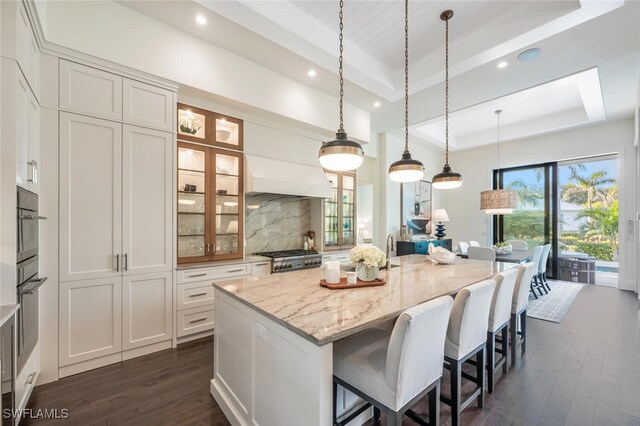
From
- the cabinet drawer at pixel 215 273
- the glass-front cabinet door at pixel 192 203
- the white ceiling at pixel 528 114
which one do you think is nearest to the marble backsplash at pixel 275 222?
the cabinet drawer at pixel 215 273

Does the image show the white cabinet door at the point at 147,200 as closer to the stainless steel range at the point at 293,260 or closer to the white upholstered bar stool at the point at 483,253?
the stainless steel range at the point at 293,260

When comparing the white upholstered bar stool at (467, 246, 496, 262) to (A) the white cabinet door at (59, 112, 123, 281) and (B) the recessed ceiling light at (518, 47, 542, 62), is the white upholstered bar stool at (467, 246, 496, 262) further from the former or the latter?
(A) the white cabinet door at (59, 112, 123, 281)

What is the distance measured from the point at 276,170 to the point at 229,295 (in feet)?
7.58

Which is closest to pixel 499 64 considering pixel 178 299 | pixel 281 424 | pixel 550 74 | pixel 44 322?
pixel 550 74

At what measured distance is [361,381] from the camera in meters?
1.50

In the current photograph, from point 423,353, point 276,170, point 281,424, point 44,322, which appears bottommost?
point 281,424

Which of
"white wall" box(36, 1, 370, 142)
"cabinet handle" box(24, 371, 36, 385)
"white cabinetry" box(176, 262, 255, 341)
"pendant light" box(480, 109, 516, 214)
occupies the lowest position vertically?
"cabinet handle" box(24, 371, 36, 385)

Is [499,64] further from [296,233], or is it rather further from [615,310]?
[615,310]

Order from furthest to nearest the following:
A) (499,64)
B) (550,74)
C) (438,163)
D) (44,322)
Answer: (438,163) → (550,74) → (499,64) → (44,322)

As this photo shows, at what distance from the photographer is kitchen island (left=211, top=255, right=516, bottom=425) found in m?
1.32

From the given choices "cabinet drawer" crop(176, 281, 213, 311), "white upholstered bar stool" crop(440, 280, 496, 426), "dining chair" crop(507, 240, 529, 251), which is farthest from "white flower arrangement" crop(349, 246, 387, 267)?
"dining chair" crop(507, 240, 529, 251)

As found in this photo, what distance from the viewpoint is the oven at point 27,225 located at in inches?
74.4

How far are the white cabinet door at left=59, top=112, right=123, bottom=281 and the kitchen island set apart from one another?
1366mm

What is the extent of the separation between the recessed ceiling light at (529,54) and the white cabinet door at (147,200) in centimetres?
415
